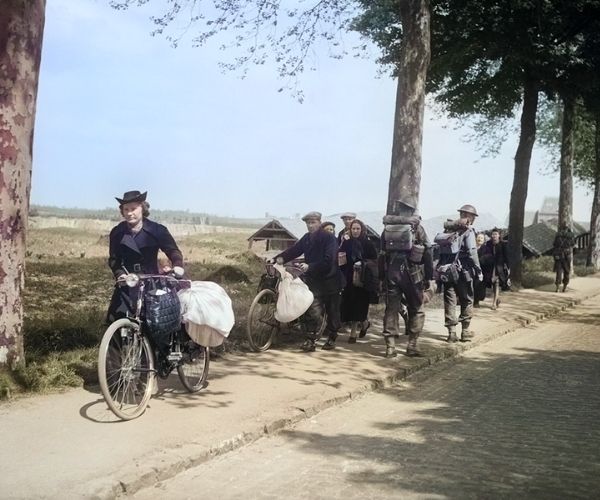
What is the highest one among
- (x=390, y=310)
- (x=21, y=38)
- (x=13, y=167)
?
(x=21, y=38)

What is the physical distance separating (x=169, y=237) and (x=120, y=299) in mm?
729

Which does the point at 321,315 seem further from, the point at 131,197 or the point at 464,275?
the point at 131,197

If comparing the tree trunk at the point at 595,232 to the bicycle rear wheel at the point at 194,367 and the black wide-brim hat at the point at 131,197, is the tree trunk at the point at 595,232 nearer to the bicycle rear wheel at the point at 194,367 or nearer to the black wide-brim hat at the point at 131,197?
the bicycle rear wheel at the point at 194,367

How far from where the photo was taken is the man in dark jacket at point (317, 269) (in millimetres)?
8336

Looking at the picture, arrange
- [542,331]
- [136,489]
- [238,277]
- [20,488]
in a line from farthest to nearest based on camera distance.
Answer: [238,277] → [542,331] → [136,489] → [20,488]

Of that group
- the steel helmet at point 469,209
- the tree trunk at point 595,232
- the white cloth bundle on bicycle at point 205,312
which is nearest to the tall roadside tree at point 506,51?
the steel helmet at point 469,209

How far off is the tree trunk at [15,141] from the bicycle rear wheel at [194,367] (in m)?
1.58

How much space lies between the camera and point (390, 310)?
27.3 ft

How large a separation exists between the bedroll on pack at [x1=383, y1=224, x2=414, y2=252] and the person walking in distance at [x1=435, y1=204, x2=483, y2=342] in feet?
→ 5.55

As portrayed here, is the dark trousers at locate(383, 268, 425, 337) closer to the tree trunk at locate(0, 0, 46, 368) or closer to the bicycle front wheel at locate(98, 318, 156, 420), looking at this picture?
the bicycle front wheel at locate(98, 318, 156, 420)

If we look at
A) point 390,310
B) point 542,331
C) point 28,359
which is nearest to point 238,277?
point 542,331

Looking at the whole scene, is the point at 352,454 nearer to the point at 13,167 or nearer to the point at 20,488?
the point at 20,488

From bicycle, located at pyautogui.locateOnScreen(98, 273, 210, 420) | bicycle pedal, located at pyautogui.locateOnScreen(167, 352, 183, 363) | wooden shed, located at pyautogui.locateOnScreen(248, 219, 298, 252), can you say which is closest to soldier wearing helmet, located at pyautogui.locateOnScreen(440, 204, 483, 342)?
bicycle, located at pyautogui.locateOnScreen(98, 273, 210, 420)

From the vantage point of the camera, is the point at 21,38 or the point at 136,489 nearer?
the point at 136,489
